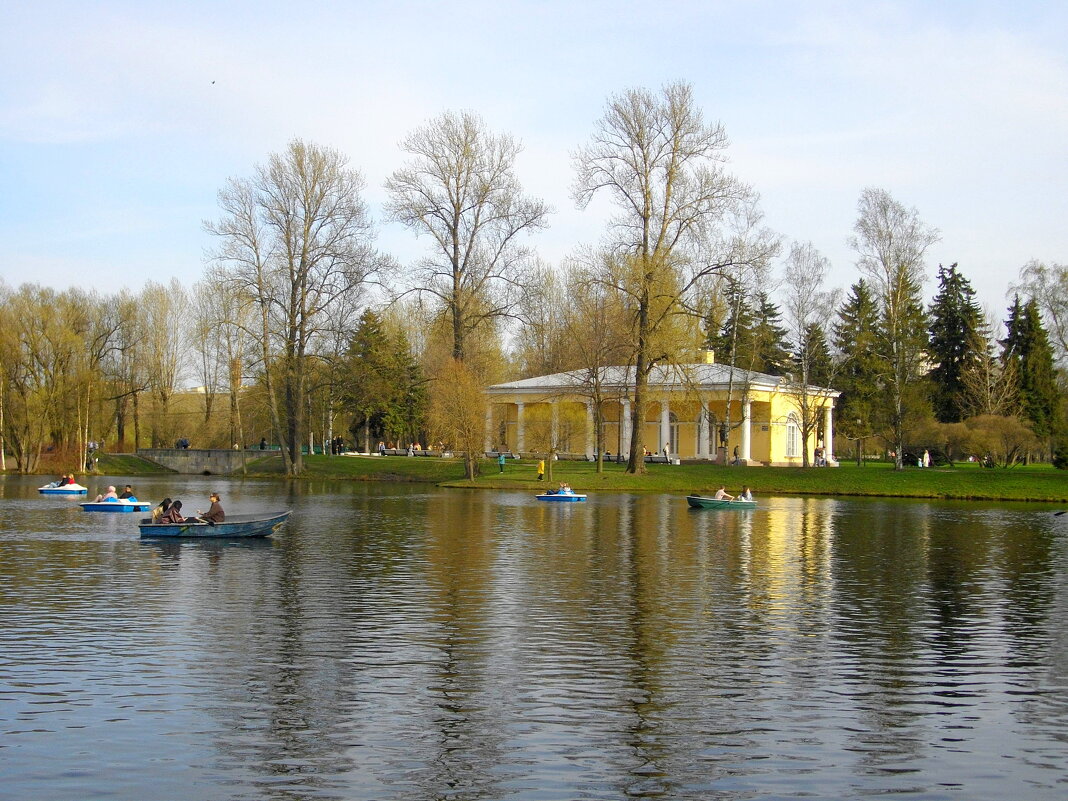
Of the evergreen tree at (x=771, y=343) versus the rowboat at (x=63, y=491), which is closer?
the rowboat at (x=63, y=491)

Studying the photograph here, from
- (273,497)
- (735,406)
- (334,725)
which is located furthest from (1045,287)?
(334,725)

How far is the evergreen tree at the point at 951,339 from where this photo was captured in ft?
255

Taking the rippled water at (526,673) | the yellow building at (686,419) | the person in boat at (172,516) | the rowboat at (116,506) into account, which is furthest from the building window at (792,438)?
the person in boat at (172,516)

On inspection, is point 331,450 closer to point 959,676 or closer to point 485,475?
point 485,475

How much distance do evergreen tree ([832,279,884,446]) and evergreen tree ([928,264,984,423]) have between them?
4.27 meters

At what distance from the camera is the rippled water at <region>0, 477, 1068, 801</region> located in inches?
429

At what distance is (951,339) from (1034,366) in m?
6.04

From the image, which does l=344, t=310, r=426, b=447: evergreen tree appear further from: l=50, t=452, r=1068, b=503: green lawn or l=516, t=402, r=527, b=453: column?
l=516, t=402, r=527, b=453: column

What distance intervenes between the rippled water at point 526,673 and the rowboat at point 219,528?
75 centimetres

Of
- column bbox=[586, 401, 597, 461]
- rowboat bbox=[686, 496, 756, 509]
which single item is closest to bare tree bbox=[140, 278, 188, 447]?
column bbox=[586, 401, 597, 461]

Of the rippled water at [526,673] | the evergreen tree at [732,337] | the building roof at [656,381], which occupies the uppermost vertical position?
the evergreen tree at [732,337]

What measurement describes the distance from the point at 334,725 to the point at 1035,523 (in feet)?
117

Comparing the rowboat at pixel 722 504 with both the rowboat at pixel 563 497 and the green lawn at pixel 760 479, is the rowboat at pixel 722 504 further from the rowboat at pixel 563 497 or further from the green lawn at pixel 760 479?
the green lawn at pixel 760 479

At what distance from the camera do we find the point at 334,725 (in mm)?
12430
